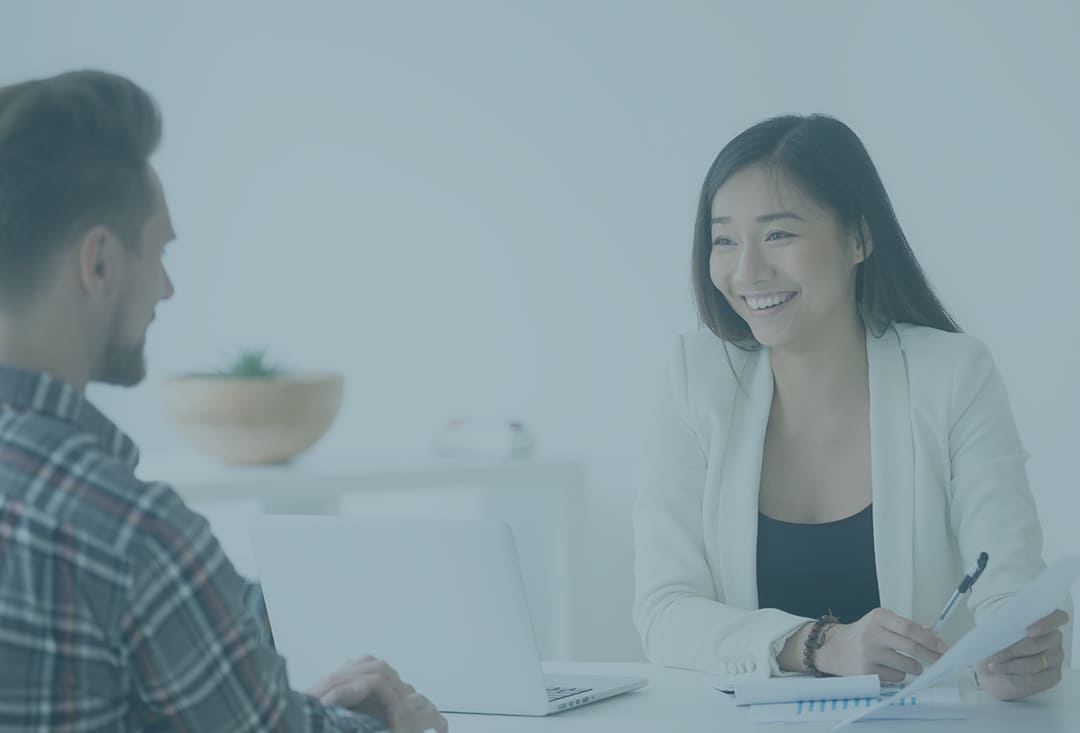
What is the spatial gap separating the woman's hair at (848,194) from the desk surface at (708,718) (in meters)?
0.69

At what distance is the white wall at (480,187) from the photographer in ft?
10.8

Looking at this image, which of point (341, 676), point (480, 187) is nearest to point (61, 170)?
point (341, 676)

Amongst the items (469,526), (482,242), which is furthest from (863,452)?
(482,242)

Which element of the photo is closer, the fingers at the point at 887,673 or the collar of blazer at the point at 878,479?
the fingers at the point at 887,673

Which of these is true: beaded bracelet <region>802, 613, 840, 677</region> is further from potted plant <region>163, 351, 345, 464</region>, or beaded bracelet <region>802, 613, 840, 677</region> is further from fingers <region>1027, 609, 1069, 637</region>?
potted plant <region>163, 351, 345, 464</region>

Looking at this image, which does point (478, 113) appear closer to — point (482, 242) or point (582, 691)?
point (482, 242)

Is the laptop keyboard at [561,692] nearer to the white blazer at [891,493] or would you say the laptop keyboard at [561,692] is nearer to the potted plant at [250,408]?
the white blazer at [891,493]

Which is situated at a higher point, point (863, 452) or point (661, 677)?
point (863, 452)

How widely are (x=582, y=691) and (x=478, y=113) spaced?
2.21 meters

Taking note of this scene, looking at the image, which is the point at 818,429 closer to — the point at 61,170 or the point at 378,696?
the point at 378,696

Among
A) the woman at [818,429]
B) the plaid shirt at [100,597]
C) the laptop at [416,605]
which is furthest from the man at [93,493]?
the woman at [818,429]

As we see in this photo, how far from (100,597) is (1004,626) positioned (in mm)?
886

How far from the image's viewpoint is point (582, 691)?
57.5 inches

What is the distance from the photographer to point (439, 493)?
3387mm
